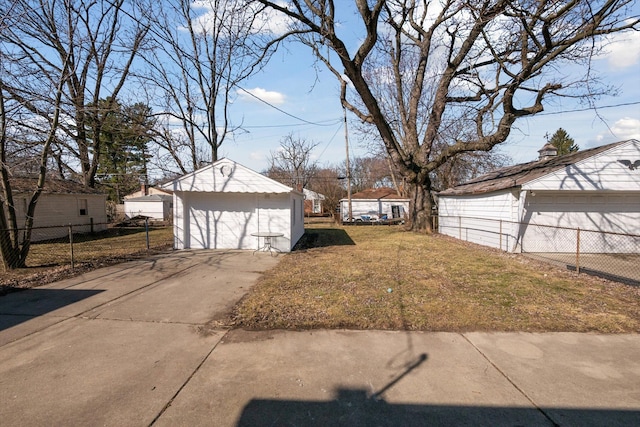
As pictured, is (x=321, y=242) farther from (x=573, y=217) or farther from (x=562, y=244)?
(x=573, y=217)

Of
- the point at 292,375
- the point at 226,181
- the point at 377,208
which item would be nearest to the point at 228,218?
the point at 226,181

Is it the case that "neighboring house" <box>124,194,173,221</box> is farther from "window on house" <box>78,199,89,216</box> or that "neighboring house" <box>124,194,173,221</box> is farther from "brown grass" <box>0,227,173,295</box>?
"brown grass" <box>0,227,173,295</box>

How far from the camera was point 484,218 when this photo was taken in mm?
12570

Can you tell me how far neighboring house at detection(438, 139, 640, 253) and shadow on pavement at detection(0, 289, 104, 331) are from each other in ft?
38.7

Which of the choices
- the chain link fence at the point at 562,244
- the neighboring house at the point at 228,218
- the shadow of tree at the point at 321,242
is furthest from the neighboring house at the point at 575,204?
the neighboring house at the point at 228,218

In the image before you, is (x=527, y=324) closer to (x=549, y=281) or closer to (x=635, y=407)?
(x=635, y=407)

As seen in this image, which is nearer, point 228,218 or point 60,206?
point 228,218

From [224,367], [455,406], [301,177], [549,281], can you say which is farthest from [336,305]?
[301,177]

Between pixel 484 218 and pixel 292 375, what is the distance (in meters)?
12.0

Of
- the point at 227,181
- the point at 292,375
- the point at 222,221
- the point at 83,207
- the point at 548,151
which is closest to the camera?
the point at 292,375

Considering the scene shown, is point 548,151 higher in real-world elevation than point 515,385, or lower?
higher

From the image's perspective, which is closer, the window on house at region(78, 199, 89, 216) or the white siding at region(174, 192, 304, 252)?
the white siding at region(174, 192, 304, 252)

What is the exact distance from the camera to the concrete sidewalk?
242cm

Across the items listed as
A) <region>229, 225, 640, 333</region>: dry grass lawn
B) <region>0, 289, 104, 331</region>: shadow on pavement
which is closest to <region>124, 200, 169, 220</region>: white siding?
<region>0, 289, 104, 331</region>: shadow on pavement
